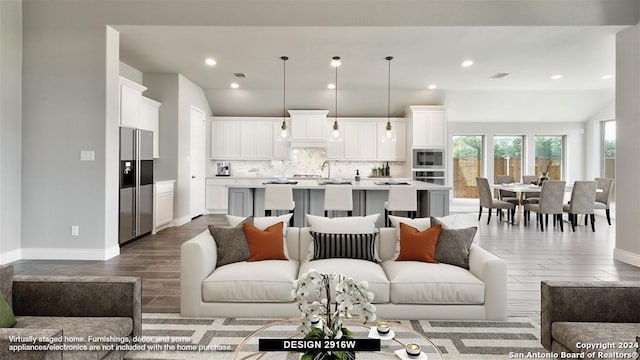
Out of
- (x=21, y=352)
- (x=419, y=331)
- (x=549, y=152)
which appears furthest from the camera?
(x=549, y=152)

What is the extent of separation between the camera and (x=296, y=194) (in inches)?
238

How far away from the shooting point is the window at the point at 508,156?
9.73 meters

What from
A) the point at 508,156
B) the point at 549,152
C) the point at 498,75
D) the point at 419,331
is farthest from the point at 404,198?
the point at 549,152

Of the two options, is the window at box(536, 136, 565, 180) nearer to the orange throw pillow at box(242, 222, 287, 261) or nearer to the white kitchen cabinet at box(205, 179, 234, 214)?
the white kitchen cabinet at box(205, 179, 234, 214)

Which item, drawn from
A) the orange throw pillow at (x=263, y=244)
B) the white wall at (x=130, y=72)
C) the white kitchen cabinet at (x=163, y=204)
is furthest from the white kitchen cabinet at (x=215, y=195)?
the orange throw pillow at (x=263, y=244)

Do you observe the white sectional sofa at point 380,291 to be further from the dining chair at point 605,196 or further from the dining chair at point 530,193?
the dining chair at point 605,196

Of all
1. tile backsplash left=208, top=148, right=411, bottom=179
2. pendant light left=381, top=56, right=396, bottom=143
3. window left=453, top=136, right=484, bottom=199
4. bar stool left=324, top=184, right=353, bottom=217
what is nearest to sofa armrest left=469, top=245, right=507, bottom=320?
bar stool left=324, top=184, right=353, bottom=217

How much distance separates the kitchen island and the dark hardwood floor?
945 millimetres

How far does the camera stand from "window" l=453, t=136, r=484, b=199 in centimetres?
979

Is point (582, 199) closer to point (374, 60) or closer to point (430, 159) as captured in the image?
point (430, 159)

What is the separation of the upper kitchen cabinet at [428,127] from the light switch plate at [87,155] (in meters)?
6.23

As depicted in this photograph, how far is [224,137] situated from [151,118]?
2613mm

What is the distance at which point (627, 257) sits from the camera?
4.61 m

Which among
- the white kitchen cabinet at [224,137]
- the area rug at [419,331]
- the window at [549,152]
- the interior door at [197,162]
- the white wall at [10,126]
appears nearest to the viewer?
the area rug at [419,331]
